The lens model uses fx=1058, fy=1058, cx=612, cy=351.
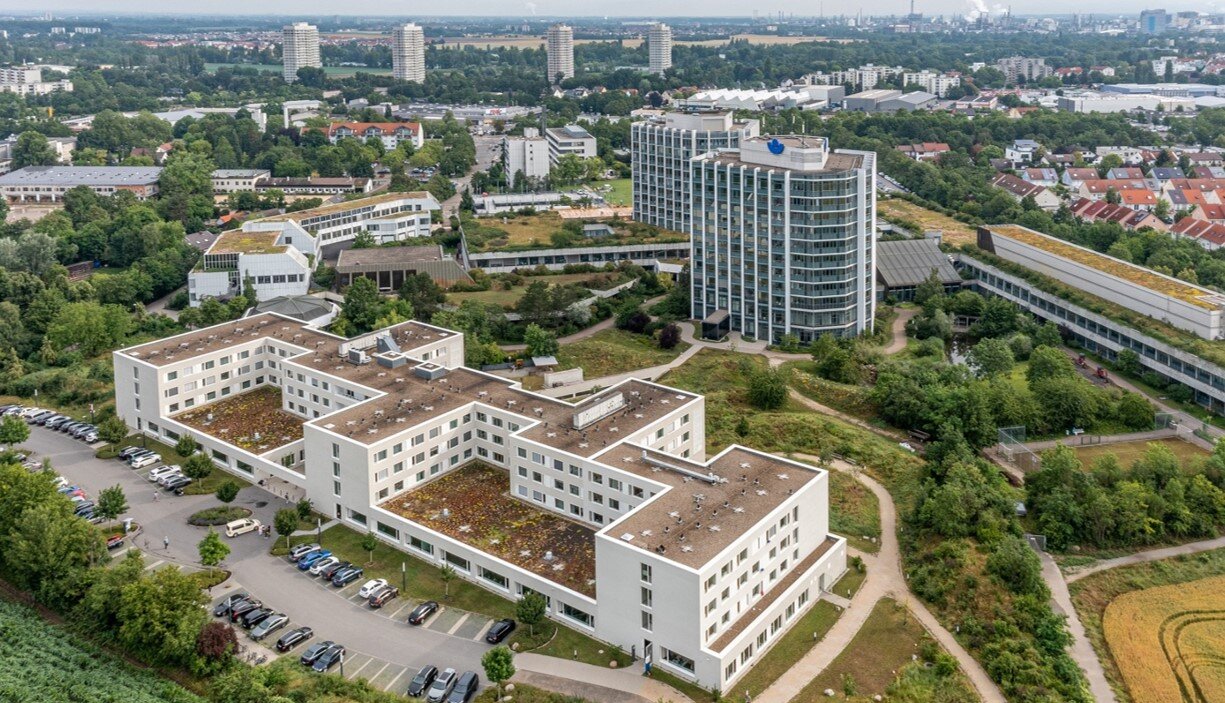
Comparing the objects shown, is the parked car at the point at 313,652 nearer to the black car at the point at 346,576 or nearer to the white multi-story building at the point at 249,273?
the black car at the point at 346,576

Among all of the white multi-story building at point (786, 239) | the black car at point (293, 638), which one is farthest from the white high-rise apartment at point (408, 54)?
the black car at point (293, 638)

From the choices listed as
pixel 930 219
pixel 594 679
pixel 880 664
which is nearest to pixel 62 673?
pixel 594 679

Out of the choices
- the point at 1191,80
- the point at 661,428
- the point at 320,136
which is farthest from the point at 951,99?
the point at 661,428

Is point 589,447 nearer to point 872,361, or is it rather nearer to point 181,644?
point 181,644

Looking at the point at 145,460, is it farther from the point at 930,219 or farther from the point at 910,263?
the point at 930,219

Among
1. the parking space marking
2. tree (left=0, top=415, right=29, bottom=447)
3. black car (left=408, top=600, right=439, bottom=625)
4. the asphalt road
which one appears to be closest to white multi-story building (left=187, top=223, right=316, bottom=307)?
tree (left=0, top=415, right=29, bottom=447)
